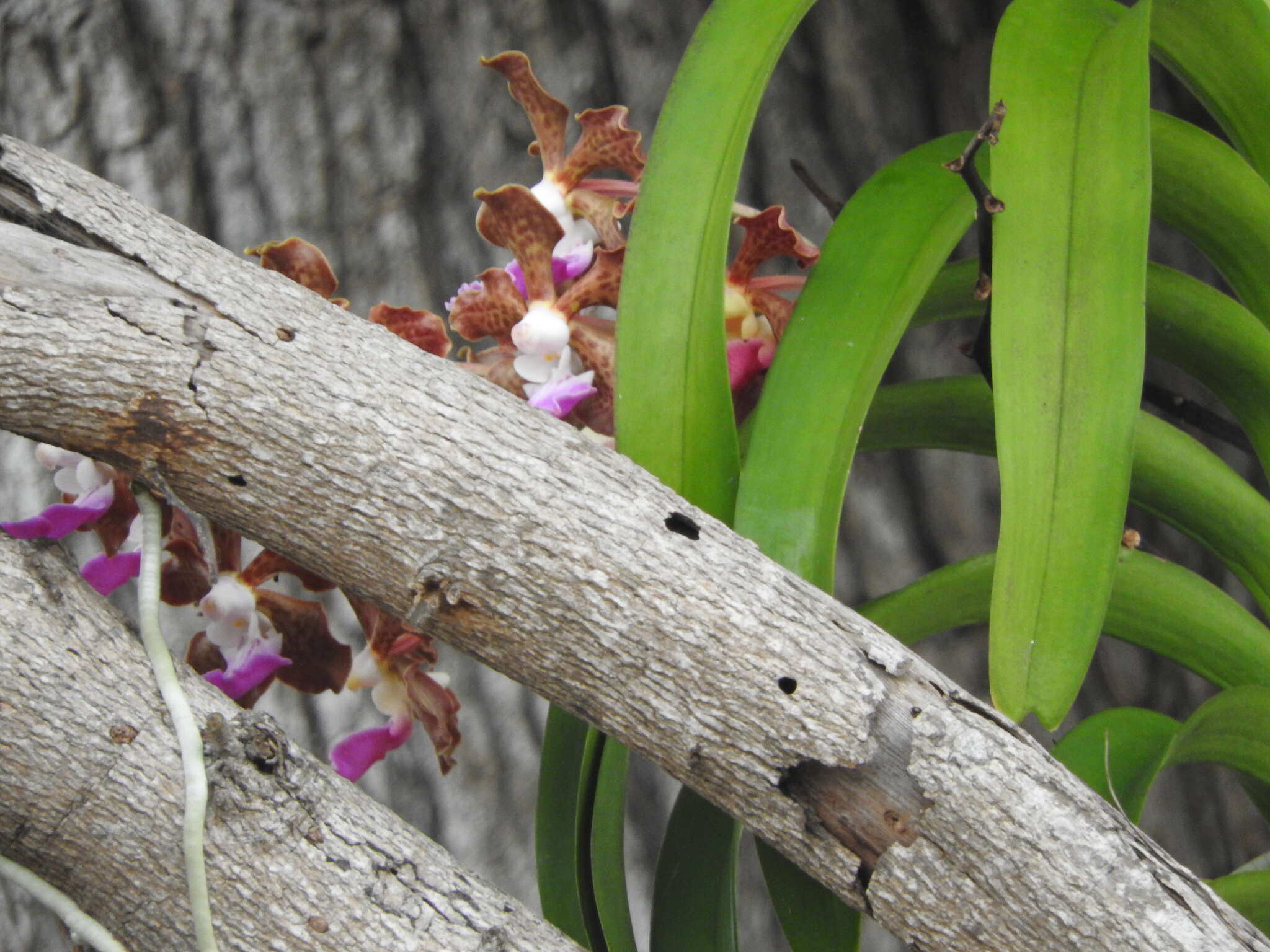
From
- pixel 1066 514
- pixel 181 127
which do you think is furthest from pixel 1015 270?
pixel 181 127

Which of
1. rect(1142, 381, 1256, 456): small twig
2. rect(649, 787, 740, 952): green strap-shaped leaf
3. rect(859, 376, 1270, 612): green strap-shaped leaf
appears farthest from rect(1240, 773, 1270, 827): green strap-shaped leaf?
rect(649, 787, 740, 952): green strap-shaped leaf

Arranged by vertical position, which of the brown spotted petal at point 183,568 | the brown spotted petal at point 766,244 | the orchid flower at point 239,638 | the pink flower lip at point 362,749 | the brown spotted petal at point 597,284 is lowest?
the pink flower lip at point 362,749

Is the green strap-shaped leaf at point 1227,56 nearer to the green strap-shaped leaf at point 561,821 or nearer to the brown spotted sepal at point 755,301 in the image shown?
the brown spotted sepal at point 755,301

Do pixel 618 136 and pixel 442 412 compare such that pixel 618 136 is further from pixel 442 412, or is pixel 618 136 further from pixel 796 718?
pixel 796 718

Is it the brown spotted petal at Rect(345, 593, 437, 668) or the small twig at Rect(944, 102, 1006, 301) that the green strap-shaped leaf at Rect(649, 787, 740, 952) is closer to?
the brown spotted petal at Rect(345, 593, 437, 668)

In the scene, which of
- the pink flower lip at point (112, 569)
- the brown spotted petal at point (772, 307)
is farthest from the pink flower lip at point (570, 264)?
the pink flower lip at point (112, 569)
